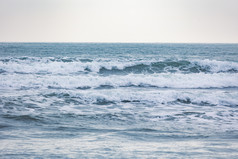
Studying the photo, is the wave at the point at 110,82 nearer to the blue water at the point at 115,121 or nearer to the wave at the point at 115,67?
the blue water at the point at 115,121

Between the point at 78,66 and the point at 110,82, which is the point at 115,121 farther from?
the point at 78,66

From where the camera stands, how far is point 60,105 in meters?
8.80

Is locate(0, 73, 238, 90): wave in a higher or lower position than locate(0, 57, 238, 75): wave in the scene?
lower

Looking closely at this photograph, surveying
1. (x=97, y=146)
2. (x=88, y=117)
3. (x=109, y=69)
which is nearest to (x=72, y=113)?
(x=88, y=117)

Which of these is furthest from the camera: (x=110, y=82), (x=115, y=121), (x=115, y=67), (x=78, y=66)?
(x=115, y=67)

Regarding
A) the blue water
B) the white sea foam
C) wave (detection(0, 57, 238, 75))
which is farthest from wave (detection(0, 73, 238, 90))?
wave (detection(0, 57, 238, 75))

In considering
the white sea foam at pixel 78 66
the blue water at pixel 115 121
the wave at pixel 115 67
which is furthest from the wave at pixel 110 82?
→ the wave at pixel 115 67

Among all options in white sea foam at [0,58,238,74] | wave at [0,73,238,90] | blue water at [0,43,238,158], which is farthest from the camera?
white sea foam at [0,58,238,74]

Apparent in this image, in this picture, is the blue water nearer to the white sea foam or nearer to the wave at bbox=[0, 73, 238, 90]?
the wave at bbox=[0, 73, 238, 90]

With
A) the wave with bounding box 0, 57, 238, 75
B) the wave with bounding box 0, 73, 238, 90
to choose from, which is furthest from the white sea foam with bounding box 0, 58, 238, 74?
the wave with bounding box 0, 73, 238, 90

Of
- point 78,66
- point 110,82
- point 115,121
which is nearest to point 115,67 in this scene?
point 78,66

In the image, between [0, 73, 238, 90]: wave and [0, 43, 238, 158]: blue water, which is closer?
[0, 43, 238, 158]: blue water

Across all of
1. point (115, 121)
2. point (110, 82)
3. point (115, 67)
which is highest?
point (115, 67)

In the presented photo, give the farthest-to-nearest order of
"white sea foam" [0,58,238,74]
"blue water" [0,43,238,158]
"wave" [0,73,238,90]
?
"white sea foam" [0,58,238,74], "wave" [0,73,238,90], "blue water" [0,43,238,158]
